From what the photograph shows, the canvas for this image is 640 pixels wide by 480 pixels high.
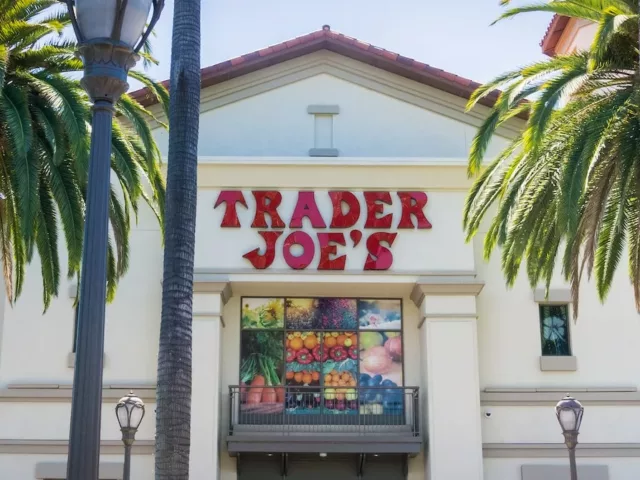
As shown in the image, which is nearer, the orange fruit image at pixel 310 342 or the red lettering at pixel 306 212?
the red lettering at pixel 306 212

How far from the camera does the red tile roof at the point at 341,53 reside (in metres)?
25.1

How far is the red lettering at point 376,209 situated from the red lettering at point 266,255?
7.43 ft

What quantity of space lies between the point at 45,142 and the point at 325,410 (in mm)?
10431

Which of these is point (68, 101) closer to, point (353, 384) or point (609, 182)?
point (609, 182)

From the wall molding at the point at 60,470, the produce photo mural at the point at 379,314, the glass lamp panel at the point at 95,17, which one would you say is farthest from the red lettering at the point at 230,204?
the glass lamp panel at the point at 95,17

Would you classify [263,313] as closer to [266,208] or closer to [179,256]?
[266,208]

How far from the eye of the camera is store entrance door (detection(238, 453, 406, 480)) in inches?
934

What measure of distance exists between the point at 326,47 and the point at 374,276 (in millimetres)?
6317

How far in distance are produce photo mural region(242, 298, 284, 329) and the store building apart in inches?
2.0

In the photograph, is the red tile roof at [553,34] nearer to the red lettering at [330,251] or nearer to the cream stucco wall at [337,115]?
the cream stucco wall at [337,115]

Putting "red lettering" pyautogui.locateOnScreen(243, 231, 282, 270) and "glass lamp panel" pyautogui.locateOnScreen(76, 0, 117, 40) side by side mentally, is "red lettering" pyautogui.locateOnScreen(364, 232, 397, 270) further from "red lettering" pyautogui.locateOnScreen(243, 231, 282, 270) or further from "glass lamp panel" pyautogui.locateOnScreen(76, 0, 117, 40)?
"glass lamp panel" pyautogui.locateOnScreen(76, 0, 117, 40)

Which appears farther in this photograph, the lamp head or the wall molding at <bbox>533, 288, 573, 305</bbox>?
the wall molding at <bbox>533, 288, 573, 305</bbox>

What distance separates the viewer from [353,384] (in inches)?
944

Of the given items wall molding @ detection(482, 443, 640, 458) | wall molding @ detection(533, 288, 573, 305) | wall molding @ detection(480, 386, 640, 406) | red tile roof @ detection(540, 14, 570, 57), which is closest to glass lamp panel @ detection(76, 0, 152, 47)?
wall molding @ detection(480, 386, 640, 406)
